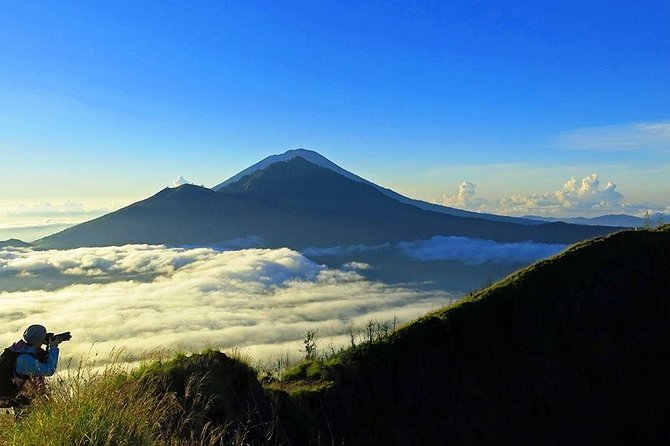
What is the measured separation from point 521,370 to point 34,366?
1835 cm

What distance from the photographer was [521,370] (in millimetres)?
20922

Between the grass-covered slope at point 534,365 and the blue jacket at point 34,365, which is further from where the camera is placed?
the grass-covered slope at point 534,365

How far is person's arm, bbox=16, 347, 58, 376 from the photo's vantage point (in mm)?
7742

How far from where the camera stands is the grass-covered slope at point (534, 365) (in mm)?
18234

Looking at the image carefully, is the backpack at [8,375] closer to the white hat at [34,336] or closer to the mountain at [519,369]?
the white hat at [34,336]

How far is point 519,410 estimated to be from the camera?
2006 cm

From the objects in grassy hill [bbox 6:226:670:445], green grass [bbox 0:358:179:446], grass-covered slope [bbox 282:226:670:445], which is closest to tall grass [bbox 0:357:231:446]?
green grass [bbox 0:358:179:446]

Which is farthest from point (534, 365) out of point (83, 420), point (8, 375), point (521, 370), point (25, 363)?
point (83, 420)

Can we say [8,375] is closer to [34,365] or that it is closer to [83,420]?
[34,365]

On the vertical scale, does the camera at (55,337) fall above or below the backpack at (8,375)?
above

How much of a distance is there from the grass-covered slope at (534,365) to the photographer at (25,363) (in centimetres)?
941

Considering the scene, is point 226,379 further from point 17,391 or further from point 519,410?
point 519,410

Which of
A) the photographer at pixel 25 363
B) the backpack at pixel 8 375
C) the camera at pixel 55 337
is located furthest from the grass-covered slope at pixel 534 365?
the backpack at pixel 8 375

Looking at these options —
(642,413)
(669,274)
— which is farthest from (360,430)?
(669,274)
